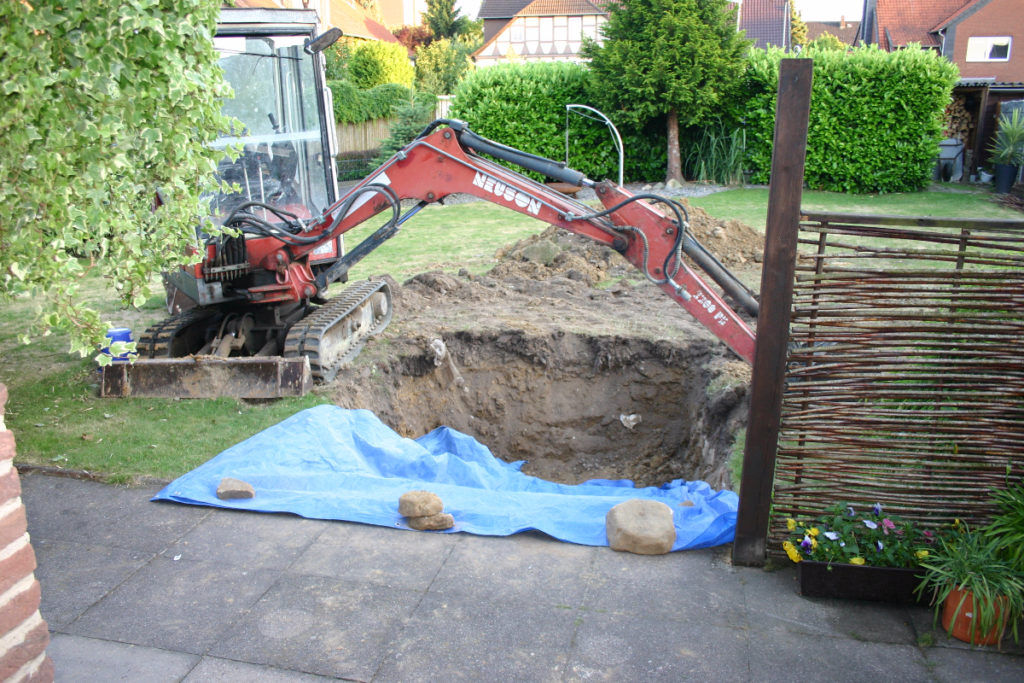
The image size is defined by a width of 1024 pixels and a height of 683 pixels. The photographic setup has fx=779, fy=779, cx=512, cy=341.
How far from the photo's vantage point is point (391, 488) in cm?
475

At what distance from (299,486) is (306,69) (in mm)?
4029

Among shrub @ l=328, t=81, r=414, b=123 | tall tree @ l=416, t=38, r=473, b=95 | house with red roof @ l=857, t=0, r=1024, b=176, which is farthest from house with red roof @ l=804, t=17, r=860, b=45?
shrub @ l=328, t=81, r=414, b=123

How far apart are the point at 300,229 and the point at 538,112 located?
14.1m

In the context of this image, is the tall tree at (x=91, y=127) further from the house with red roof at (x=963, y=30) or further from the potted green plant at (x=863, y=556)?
the house with red roof at (x=963, y=30)

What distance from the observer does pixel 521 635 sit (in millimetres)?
3408

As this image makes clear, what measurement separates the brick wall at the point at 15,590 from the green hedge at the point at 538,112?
58.8 feet

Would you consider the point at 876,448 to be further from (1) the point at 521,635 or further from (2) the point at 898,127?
(2) the point at 898,127

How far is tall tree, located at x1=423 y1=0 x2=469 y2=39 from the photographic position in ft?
160

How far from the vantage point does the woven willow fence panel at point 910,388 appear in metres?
3.62

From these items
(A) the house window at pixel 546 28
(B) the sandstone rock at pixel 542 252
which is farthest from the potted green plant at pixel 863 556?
(A) the house window at pixel 546 28

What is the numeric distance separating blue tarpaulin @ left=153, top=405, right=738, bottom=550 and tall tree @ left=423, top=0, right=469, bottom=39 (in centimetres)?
4730

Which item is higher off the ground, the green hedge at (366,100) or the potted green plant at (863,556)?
the green hedge at (366,100)

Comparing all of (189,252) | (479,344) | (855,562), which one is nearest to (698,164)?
(479,344)

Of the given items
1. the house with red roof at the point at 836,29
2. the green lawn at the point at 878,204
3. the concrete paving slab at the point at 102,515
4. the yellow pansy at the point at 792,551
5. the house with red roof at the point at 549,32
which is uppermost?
the house with red roof at the point at 836,29
